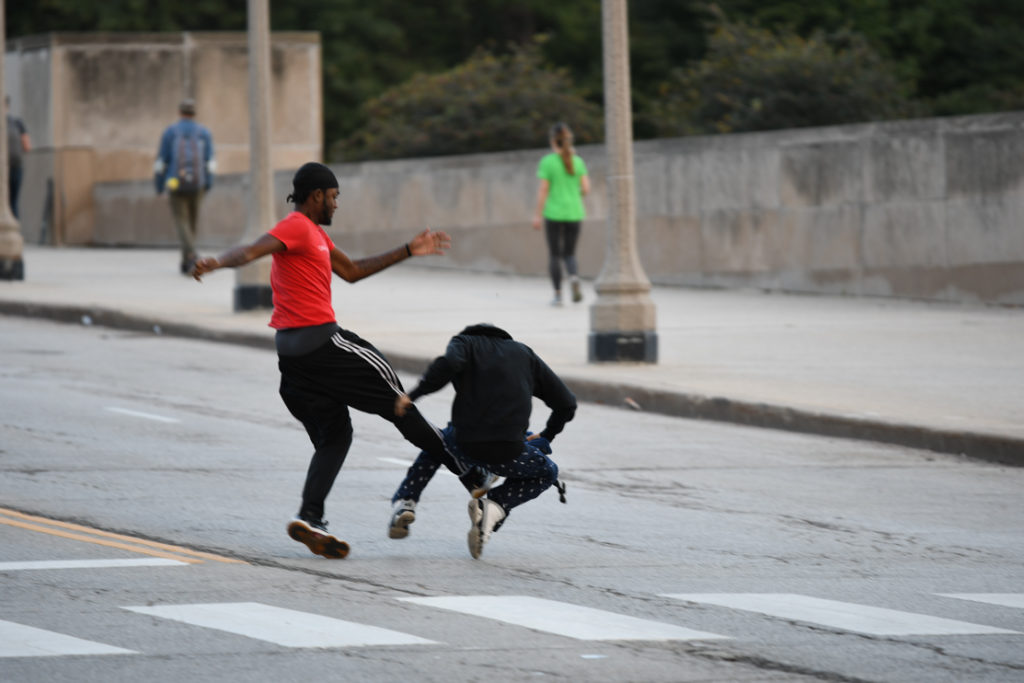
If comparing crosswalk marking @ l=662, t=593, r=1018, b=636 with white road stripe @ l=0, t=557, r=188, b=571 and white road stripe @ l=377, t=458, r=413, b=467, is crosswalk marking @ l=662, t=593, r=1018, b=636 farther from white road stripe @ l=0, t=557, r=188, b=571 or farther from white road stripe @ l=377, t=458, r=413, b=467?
white road stripe @ l=377, t=458, r=413, b=467

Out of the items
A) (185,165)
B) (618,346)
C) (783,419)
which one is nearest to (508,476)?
(783,419)

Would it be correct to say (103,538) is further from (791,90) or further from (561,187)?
(791,90)

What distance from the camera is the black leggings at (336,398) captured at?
7.82m

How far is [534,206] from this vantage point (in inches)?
959

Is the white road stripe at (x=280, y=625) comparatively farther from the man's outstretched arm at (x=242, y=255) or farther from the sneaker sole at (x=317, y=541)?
the man's outstretched arm at (x=242, y=255)

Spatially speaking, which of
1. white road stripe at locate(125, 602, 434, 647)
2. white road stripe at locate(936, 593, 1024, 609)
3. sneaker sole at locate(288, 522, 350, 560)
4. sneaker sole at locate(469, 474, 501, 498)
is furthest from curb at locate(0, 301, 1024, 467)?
white road stripe at locate(125, 602, 434, 647)

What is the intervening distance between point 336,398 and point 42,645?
7.07 feet

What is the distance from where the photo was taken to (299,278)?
7863 millimetres

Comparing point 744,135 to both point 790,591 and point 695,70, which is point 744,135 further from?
point 790,591

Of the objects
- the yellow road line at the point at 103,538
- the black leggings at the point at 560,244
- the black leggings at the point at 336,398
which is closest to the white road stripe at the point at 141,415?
the yellow road line at the point at 103,538

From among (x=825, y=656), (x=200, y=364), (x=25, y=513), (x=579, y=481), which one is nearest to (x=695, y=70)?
(x=200, y=364)

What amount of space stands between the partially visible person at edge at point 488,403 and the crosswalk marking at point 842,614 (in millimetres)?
1059

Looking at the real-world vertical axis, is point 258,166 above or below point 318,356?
above

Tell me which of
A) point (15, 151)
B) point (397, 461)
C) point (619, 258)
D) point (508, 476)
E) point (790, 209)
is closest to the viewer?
point (508, 476)
